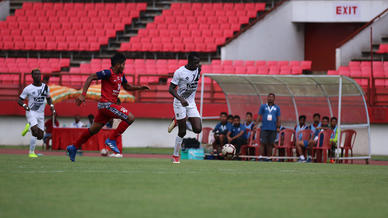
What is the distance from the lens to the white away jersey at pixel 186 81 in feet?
47.5

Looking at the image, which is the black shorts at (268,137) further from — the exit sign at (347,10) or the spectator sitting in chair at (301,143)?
the exit sign at (347,10)

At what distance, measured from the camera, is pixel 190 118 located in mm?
14758

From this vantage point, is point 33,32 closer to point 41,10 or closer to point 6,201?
point 41,10

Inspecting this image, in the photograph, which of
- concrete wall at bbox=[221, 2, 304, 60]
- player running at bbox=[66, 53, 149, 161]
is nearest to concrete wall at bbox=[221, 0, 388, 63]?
concrete wall at bbox=[221, 2, 304, 60]

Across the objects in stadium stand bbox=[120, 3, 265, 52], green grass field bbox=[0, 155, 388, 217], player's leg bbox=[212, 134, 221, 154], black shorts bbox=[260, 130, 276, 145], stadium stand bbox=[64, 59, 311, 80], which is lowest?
green grass field bbox=[0, 155, 388, 217]

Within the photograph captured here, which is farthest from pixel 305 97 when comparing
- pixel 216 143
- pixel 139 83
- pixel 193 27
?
pixel 193 27

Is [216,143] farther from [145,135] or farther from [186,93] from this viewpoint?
[186,93]

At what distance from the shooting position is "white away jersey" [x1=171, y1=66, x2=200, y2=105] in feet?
47.5

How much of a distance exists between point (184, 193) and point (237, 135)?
41.4 ft

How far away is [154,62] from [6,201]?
25161 millimetres

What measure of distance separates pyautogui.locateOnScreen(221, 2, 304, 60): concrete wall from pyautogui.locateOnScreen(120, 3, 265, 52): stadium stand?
78 centimetres

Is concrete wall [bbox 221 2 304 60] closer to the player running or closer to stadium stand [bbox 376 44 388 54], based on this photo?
stadium stand [bbox 376 44 388 54]

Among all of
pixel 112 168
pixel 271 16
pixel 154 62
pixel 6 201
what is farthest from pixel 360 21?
pixel 6 201

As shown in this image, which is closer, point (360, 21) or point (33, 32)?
point (360, 21)
